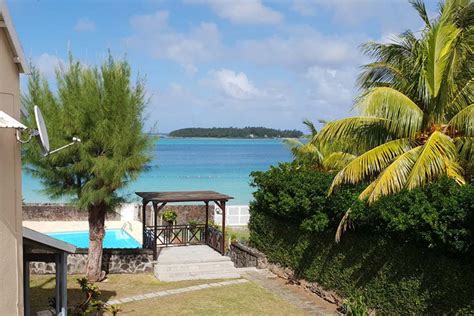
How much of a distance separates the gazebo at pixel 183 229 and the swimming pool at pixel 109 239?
16.0ft

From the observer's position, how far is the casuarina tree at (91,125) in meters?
15.2

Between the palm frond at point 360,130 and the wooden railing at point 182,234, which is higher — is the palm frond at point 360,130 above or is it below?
above

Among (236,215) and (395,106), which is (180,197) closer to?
(395,106)

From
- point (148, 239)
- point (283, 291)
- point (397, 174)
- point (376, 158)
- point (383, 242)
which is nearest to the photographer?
point (397, 174)

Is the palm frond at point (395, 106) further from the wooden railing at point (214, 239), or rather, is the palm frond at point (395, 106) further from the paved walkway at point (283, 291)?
the wooden railing at point (214, 239)

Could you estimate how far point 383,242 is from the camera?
12.0 m

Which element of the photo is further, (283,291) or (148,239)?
(148,239)

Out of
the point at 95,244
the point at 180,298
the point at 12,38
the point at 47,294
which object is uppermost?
A: the point at 12,38

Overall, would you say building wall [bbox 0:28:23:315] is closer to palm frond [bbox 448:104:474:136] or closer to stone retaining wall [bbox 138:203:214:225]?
palm frond [bbox 448:104:474:136]

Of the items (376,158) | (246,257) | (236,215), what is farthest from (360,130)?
(236,215)

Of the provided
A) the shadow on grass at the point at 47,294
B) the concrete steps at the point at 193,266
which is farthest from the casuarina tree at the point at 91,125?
the concrete steps at the point at 193,266

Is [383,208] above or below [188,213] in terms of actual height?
above

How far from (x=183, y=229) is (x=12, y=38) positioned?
624 inches

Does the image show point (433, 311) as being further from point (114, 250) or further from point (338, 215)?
point (114, 250)
